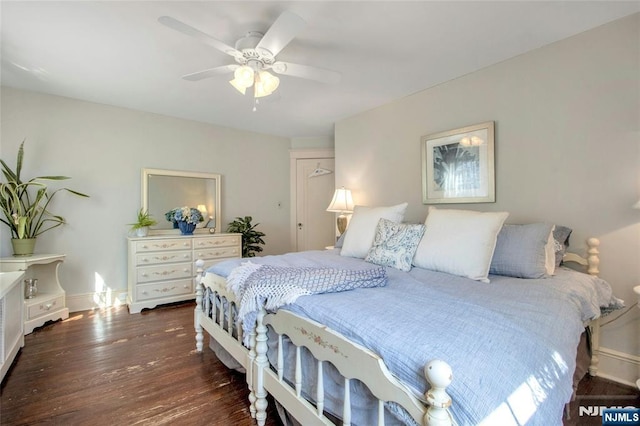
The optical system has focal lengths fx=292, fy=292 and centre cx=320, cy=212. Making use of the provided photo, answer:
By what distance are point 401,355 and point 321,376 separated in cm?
41

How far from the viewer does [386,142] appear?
338 centimetres

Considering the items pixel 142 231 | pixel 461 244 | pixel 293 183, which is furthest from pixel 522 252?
pixel 142 231

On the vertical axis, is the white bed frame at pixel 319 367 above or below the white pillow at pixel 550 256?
below

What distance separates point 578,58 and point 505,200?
3.55 feet

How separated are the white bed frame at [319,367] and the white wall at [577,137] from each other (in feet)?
0.54

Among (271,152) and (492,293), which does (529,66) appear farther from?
(271,152)

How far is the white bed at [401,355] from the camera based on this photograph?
752mm

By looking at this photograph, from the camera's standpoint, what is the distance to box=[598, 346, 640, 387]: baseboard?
1.82 meters

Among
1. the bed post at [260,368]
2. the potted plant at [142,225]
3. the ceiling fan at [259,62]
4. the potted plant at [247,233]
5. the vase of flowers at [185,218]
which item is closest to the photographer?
the bed post at [260,368]

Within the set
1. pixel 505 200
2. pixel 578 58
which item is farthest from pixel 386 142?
pixel 578 58

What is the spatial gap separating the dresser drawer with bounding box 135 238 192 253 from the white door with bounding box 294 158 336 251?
183cm

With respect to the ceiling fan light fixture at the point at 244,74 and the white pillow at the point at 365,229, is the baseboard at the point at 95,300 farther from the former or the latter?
the ceiling fan light fixture at the point at 244,74

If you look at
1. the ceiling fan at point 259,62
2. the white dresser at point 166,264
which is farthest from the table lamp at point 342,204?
the ceiling fan at point 259,62

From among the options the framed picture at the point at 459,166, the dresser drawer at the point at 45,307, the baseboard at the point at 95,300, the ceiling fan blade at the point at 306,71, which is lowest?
the baseboard at the point at 95,300
